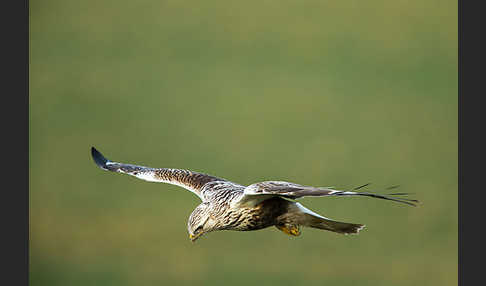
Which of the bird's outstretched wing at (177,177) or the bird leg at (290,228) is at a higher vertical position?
the bird's outstretched wing at (177,177)

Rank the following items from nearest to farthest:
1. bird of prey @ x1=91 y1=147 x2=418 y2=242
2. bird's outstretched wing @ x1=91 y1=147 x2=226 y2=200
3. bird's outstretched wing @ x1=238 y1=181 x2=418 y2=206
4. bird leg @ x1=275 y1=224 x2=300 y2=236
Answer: bird's outstretched wing @ x1=238 y1=181 x2=418 y2=206 → bird of prey @ x1=91 y1=147 x2=418 y2=242 → bird leg @ x1=275 y1=224 x2=300 y2=236 → bird's outstretched wing @ x1=91 y1=147 x2=226 y2=200

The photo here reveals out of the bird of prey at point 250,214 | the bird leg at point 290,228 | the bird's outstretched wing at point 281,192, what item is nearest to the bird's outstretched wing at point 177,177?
the bird of prey at point 250,214

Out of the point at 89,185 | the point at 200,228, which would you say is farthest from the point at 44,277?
the point at 200,228

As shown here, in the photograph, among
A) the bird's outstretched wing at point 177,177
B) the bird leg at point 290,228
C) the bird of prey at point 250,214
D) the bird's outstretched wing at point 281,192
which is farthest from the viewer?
the bird's outstretched wing at point 177,177

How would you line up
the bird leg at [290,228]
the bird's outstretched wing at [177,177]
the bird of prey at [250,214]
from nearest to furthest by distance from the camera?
the bird of prey at [250,214] < the bird leg at [290,228] < the bird's outstretched wing at [177,177]

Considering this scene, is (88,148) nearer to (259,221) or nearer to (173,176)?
(173,176)

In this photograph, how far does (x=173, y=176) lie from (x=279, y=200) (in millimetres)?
1172

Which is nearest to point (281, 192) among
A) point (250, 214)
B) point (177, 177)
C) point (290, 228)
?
point (250, 214)

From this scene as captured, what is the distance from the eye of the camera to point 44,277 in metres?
11.4

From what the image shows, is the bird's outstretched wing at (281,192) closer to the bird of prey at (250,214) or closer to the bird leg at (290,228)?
the bird of prey at (250,214)

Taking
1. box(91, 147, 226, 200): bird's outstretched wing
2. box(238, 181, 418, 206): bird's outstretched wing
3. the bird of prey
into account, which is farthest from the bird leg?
box(91, 147, 226, 200): bird's outstretched wing

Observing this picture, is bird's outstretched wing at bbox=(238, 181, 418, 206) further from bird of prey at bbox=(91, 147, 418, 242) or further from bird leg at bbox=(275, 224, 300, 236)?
bird leg at bbox=(275, 224, 300, 236)

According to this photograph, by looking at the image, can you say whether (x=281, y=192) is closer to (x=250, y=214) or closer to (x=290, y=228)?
(x=250, y=214)

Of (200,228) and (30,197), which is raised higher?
(30,197)
